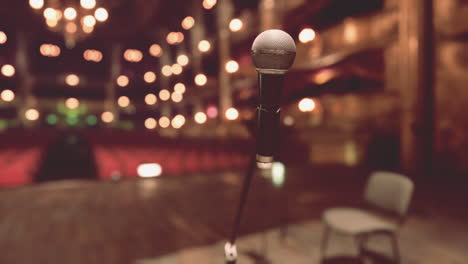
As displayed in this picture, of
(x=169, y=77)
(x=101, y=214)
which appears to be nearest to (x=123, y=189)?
(x=101, y=214)

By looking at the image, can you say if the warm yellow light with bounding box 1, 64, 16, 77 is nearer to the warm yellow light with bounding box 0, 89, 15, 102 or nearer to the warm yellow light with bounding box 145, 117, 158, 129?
the warm yellow light with bounding box 0, 89, 15, 102

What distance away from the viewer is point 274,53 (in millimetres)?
787

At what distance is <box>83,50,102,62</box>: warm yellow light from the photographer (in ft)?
58.5

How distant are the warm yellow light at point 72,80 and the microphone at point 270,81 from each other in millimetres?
20242

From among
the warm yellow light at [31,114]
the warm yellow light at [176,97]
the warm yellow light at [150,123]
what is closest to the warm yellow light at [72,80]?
the warm yellow light at [31,114]

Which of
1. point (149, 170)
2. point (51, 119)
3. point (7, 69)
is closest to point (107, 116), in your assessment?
point (51, 119)

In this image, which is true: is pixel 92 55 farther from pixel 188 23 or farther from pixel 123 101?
pixel 188 23

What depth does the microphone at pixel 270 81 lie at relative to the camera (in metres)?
0.79

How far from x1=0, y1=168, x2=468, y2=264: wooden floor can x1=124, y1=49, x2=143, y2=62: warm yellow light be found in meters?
14.7

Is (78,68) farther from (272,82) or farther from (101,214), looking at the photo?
(272,82)

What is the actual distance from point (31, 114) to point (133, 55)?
683 centimetres

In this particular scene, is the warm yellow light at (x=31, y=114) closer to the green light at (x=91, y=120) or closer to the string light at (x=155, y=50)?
the green light at (x=91, y=120)

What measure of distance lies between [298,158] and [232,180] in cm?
313

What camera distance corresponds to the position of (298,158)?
8828mm
